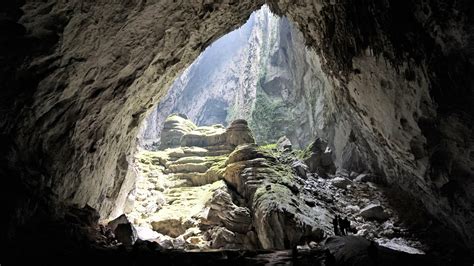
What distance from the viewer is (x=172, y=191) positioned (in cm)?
3045

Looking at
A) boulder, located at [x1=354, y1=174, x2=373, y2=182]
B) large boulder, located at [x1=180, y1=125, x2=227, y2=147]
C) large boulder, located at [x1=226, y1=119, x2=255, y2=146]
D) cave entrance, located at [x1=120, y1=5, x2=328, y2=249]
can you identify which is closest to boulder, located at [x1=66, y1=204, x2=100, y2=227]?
cave entrance, located at [x1=120, y1=5, x2=328, y2=249]

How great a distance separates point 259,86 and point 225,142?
68.0 ft

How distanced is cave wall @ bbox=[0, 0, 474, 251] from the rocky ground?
2926mm

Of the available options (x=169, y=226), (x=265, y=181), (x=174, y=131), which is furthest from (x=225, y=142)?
(x=265, y=181)

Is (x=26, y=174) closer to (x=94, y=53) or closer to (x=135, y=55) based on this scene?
(x=94, y=53)

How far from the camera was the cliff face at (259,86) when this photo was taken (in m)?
43.3

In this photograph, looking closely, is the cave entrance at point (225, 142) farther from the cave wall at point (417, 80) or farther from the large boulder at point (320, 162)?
the cave wall at point (417, 80)

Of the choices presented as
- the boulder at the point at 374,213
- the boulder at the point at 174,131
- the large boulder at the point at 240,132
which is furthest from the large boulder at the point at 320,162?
the boulder at the point at 174,131

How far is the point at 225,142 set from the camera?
133ft

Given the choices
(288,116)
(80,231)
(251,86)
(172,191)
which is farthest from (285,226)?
(251,86)

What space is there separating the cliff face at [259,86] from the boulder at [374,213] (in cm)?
752

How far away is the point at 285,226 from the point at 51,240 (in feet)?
32.6

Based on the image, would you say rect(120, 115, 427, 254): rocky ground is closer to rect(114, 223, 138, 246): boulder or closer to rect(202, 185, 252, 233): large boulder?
rect(202, 185, 252, 233): large boulder

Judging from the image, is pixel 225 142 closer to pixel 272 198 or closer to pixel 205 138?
pixel 205 138
